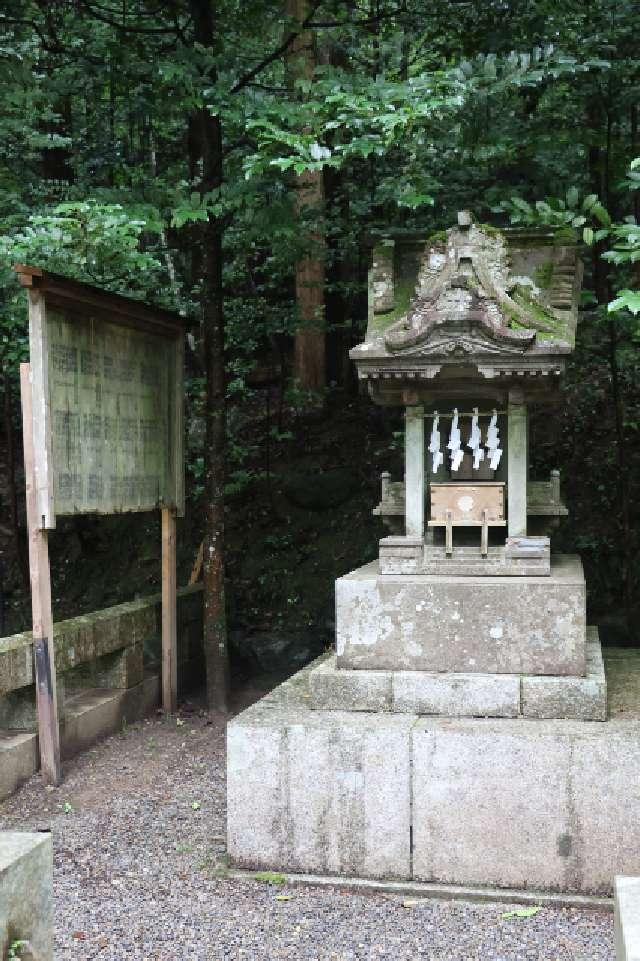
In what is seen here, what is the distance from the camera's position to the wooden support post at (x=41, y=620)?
247 inches

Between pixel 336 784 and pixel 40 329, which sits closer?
pixel 336 784

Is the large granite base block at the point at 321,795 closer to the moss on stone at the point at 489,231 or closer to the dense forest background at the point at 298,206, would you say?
the dense forest background at the point at 298,206

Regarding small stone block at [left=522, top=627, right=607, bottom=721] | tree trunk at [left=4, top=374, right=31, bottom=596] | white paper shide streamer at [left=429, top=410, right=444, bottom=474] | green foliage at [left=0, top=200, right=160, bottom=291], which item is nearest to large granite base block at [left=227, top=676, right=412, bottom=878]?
small stone block at [left=522, top=627, right=607, bottom=721]

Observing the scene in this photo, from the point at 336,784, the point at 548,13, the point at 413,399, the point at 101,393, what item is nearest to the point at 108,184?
the point at 101,393

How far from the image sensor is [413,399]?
5.99 metres

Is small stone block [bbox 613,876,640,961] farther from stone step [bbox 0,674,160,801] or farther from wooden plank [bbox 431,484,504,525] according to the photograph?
stone step [bbox 0,674,160,801]

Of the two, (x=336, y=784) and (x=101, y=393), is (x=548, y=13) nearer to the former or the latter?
(x=101, y=393)

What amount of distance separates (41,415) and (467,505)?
9.65 feet

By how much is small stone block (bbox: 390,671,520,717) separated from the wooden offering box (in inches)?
34.0

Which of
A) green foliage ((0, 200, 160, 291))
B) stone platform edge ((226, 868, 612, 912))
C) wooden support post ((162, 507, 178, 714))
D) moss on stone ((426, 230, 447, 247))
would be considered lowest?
stone platform edge ((226, 868, 612, 912))

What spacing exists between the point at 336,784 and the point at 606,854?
1489 mm

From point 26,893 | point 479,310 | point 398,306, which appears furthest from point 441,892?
point 398,306

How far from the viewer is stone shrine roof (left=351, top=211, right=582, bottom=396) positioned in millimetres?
5461

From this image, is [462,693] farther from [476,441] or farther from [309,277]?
[309,277]
